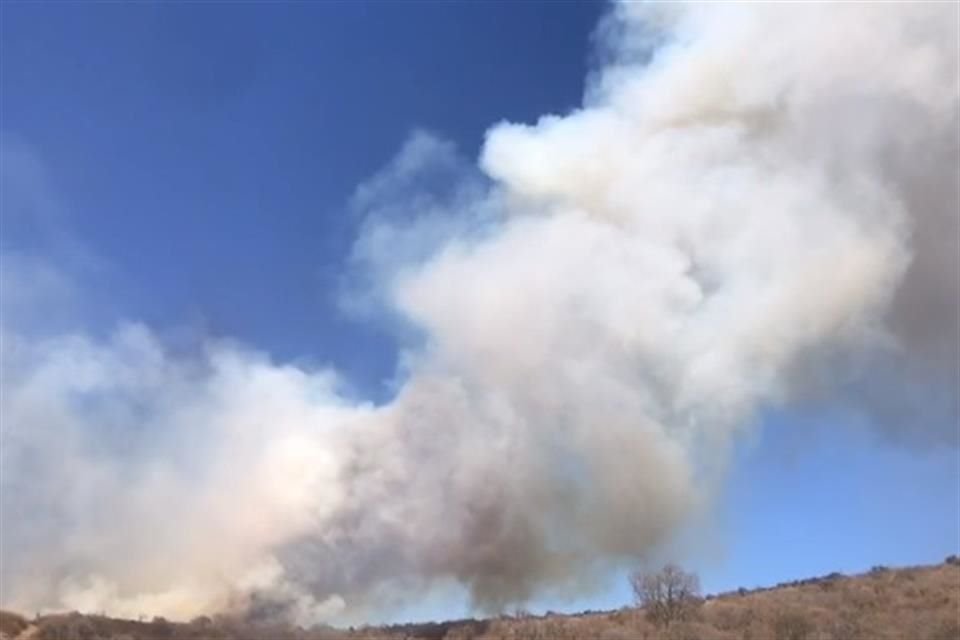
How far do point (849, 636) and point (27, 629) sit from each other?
60324 mm

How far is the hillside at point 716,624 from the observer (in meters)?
84.4

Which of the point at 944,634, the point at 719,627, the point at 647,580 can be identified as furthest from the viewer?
the point at 647,580

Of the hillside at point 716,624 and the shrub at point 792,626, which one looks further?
the shrub at point 792,626

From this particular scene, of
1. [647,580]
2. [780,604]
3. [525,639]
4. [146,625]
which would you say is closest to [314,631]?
[146,625]

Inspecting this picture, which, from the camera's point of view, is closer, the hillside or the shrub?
the hillside

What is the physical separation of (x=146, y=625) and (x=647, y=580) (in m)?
45.7

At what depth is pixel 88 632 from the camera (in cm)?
8319

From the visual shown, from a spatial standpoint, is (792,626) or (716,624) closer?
(792,626)

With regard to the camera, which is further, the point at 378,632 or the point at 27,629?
the point at 378,632

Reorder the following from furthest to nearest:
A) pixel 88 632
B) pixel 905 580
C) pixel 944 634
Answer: pixel 905 580 → pixel 944 634 → pixel 88 632

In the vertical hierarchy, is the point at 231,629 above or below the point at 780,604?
below

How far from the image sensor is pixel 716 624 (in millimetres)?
104875

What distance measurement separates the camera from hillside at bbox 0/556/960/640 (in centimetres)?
8444

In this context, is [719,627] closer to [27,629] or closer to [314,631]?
[314,631]
